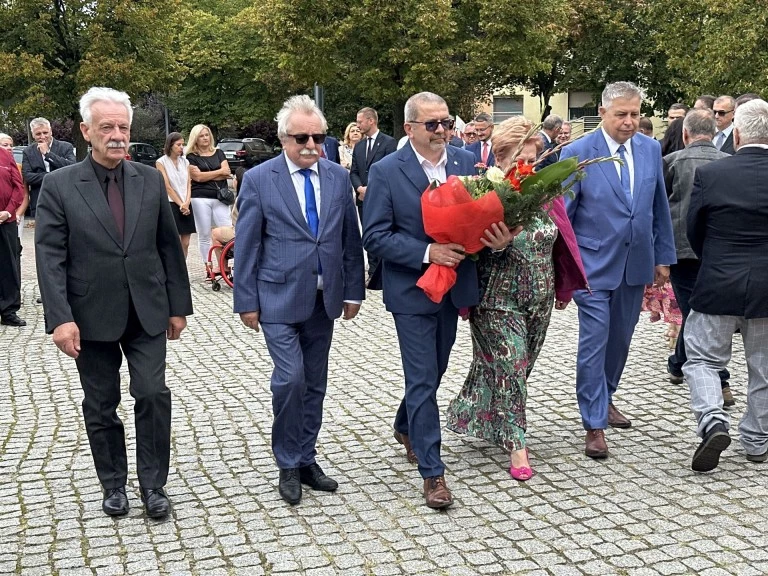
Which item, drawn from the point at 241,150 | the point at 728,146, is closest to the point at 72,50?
the point at 241,150

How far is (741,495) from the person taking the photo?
5426 mm

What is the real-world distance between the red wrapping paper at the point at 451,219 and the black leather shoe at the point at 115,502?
6.31 feet

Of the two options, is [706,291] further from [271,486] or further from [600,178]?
[271,486]

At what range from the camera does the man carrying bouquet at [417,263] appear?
211 inches

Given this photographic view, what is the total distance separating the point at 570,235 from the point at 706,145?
2.45m

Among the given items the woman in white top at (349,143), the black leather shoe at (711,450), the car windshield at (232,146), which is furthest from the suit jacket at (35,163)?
the car windshield at (232,146)

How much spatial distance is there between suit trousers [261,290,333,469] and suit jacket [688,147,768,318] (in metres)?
2.30

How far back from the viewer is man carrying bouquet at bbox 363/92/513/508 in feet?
Answer: 17.5

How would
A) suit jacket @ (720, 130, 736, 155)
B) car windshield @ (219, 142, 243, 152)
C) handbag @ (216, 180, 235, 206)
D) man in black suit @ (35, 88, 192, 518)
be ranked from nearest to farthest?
man in black suit @ (35, 88, 192, 518)
suit jacket @ (720, 130, 736, 155)
handbag @ (216, 180, 235, 206)
car windshield @ (219, 142, 243, 152)

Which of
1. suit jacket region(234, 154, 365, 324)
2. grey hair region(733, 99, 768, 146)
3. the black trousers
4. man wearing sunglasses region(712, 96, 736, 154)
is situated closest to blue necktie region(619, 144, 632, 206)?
grey hair region(733, 99, 768, 146)

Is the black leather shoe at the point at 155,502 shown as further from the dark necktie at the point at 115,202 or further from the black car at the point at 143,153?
the black car at the point at 143,153

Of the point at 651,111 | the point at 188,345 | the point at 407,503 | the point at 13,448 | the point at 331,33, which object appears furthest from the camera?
the point at 651,111

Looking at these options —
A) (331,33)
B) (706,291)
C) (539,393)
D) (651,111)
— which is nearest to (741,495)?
(706,291)

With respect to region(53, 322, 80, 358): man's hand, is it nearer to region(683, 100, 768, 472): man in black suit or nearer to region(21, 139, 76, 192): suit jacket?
region(683, 100, 768, 472): man in black suit
